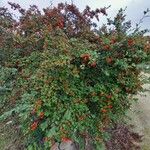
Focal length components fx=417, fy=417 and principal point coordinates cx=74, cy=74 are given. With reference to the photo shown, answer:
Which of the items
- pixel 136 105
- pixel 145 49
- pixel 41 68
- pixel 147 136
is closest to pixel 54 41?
pixel 41 68

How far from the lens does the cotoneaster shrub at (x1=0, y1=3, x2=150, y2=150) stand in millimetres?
5668

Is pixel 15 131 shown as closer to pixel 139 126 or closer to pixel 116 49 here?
pixel 116 49

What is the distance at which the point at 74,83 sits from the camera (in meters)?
5.89

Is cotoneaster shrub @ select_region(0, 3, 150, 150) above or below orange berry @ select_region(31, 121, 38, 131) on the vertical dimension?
above

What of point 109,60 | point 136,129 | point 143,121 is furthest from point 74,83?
point 143,121

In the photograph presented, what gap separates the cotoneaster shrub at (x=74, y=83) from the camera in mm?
5668

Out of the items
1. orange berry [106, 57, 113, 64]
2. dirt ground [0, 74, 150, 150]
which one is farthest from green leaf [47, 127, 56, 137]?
orange berry [106, 57, 113, 64]

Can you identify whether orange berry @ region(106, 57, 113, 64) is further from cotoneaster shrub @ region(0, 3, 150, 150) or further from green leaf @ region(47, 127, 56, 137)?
green leaf @ region(47, 127, 56, 137)

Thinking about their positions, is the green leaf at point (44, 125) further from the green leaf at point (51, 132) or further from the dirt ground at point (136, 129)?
the dirt ground at point (136, 129)

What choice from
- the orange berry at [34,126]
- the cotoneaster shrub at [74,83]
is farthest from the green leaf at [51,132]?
the orange berry at [34,126]

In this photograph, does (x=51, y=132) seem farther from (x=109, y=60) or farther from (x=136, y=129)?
(x=136, y=129)

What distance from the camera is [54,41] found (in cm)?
595

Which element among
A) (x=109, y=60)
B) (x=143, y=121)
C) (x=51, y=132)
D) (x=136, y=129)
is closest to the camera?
(x=51, y=132)

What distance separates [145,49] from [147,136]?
8.36 feet
